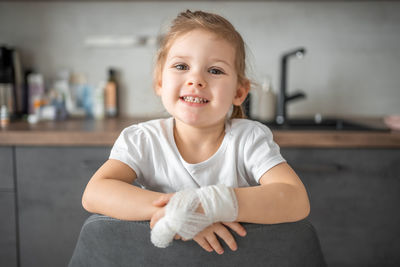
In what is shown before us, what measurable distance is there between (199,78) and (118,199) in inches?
13.0

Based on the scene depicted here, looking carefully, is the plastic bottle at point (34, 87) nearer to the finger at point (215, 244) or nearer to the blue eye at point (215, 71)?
the blue eye at point (215, 71)

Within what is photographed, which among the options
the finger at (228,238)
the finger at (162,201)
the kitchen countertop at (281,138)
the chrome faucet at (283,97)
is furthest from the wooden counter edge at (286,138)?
the finger at (228,238)

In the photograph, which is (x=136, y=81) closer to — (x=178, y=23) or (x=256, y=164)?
(x=178, y=23)

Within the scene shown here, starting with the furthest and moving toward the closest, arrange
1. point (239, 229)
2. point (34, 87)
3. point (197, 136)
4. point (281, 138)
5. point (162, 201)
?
point (34, 87)
point (281, 138)
point (197, 136)
point (162, 201)
point (239, 229)

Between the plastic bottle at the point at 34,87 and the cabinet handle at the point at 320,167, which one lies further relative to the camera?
the plastic bottle at the point at 34,87

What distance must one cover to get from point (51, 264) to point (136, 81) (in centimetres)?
106

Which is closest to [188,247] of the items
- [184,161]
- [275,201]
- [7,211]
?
[275,201]

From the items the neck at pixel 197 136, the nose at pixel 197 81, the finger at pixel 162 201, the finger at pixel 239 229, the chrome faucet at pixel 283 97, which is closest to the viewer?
the finger at pixel 239 229

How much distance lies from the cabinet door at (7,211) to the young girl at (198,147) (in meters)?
0.84

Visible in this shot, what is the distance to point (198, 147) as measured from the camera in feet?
3.08

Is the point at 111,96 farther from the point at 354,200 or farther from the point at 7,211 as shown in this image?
the point at 354,200

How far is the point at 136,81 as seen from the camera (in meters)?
2.06

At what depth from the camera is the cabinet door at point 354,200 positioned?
4.73 ft

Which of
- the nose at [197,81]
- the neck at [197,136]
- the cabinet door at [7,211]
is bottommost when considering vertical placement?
the cabinet door at [7,211]
